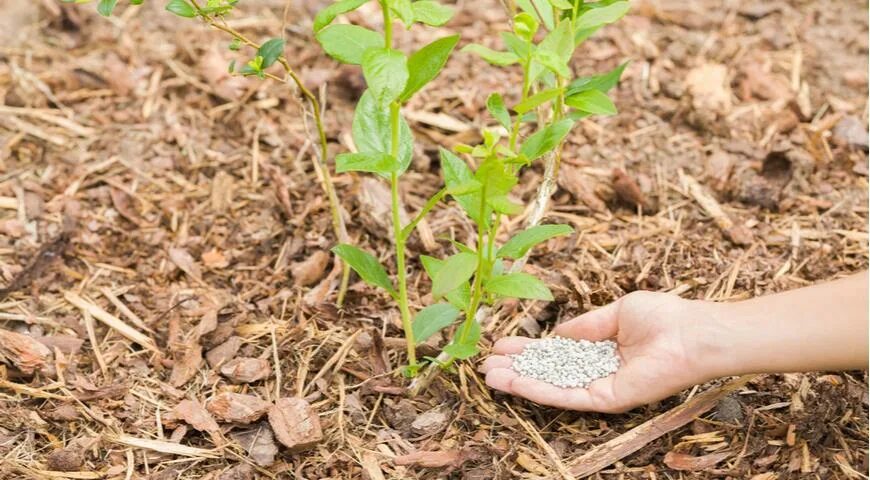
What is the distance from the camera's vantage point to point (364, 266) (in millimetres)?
1842

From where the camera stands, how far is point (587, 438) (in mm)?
1825

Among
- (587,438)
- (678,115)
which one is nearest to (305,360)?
(587,438)

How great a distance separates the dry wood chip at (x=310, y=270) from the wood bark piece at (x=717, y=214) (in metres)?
1.02

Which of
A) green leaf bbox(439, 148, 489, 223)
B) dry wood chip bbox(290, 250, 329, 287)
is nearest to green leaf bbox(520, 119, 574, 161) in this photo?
green leaf bbox(439, 148, 489, 223)

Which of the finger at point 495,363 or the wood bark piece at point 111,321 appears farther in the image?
the wood bark piece at point 111,321

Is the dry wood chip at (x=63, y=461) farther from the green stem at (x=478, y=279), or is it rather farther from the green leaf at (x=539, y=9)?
Answer: the green leaf at (x=539, y=9)

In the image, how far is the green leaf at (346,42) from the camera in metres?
1.55

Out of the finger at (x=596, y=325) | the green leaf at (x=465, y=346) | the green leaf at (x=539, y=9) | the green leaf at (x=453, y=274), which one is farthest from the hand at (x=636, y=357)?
the green leaf at (x=539, y=9)

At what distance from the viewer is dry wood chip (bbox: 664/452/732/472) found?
1.77 m

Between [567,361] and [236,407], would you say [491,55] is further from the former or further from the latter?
[236,407]

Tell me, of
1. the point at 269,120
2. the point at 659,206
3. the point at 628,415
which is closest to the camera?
the point at 628,415

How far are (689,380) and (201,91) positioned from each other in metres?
1.75

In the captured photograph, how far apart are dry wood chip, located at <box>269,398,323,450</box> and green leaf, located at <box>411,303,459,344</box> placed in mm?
269

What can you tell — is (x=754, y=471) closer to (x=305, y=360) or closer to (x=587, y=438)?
(x=587, y=438)
